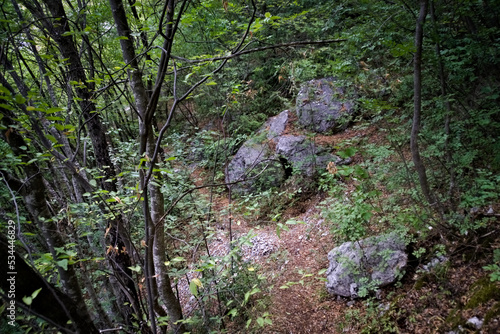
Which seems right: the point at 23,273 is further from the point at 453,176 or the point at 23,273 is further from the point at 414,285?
the point at 453,176

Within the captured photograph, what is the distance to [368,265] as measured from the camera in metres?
3.90

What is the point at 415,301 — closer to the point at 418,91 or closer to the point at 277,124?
the point at 418,91

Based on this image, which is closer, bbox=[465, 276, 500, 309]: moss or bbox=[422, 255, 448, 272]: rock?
bbox=[465, 276, 500, 309]: moss

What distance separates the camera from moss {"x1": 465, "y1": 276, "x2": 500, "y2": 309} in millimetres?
2627

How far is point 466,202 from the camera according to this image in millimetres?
3320

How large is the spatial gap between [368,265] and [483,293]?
1377 millimetres

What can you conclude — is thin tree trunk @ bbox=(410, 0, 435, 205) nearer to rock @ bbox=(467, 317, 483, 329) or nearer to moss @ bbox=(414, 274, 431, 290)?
moss @ bbox=(414, 274, 431, 290)

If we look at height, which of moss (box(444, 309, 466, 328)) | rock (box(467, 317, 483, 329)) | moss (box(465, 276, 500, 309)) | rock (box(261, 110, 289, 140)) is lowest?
moss (box(444, 309, 466, 328))

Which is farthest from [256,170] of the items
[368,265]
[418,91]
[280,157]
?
[418,91]

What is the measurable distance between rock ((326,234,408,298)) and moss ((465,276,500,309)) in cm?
90

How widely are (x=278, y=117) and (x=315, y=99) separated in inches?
78.1

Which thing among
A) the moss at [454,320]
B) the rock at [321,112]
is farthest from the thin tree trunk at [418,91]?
the rock at [321,112]

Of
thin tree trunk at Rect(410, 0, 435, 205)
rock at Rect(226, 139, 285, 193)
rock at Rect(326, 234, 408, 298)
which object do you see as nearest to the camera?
thin tree trunk at Rect(410, 0, 435, 205)

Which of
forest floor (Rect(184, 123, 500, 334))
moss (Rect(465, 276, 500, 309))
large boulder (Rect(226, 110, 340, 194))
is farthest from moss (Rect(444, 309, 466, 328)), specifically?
large boulder (Rect(226, 110, 340, 194))
